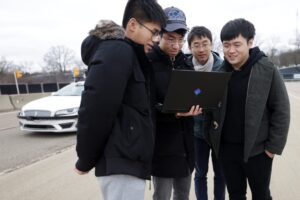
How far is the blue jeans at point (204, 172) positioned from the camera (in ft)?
10.4

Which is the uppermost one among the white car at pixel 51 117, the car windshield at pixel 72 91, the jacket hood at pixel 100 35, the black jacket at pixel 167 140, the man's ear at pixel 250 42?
the jacket hood at pixel 100 35

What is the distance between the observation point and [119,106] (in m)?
1.67

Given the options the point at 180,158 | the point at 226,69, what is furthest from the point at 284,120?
the point at 180,158

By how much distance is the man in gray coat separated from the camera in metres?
2.32

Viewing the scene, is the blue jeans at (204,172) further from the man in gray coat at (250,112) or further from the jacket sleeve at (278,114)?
the jacket sleeve at (278,114)

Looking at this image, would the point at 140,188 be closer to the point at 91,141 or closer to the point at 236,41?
the point at 91,141

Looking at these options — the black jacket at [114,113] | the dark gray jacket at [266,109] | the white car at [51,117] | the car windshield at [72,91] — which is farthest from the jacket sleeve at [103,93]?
the car windshield at [72,91]

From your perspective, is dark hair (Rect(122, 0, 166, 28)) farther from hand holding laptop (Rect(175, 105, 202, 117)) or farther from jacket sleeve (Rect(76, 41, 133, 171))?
hand holding laptop (Rect(175, 105, 202, 117))

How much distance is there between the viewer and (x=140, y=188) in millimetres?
1781

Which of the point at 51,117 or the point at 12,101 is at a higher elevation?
the point at 51,117

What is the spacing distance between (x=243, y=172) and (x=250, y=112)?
61cm

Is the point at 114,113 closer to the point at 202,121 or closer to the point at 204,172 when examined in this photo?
the point at 202,121

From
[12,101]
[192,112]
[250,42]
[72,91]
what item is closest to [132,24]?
[192,112]

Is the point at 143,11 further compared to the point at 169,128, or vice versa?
the point at 169,128
